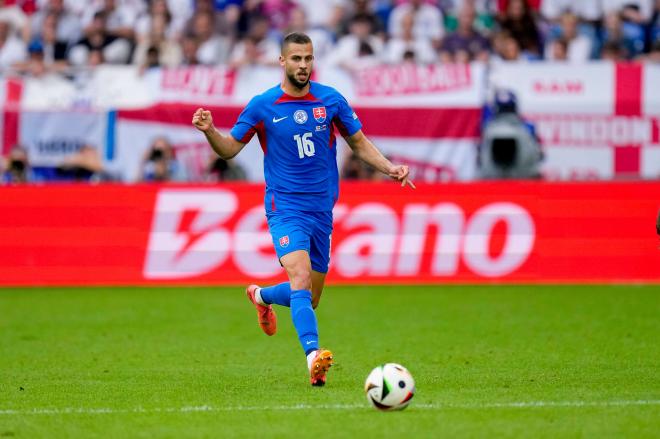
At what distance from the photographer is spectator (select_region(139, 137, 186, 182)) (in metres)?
19.7

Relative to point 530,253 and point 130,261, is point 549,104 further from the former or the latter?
point 130,261

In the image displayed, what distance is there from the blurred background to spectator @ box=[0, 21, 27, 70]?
0.03 meters

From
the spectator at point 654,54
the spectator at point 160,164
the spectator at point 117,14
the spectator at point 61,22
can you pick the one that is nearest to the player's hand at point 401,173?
the spectator at point 160,164

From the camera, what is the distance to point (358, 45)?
22.1 metres

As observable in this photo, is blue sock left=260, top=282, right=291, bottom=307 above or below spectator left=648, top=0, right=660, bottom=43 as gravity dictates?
below

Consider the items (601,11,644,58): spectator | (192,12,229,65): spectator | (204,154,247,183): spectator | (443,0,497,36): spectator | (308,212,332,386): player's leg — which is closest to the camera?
(308,212,332,386): player's leg

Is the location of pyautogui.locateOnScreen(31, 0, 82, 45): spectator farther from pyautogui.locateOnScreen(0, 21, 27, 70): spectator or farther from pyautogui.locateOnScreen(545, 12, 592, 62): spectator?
pyautogui.locateOnScreen(545, 12, 592, 62): spectator

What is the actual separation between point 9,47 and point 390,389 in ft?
56.7

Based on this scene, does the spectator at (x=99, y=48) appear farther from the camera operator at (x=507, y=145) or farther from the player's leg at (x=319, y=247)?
the player's leg at (x=319, y=247)

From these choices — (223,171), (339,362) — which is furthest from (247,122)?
(223,171)

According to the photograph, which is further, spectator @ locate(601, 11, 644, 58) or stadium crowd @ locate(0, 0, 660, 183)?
spectator @ locate(601, 11, 644, 58)

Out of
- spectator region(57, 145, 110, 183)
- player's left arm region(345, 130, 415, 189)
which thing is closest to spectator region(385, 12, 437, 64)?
spectator region(57, 145, 110, 183)

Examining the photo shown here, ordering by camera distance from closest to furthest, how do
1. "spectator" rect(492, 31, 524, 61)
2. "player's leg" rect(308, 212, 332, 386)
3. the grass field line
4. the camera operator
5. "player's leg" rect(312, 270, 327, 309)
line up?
the grass field line, "player's leg" rect(308, 212, 332, 386), "player's leg" rect(312, 270, 327, 309), the camera operator, "spectator" rect(492, 31, 524, 61)

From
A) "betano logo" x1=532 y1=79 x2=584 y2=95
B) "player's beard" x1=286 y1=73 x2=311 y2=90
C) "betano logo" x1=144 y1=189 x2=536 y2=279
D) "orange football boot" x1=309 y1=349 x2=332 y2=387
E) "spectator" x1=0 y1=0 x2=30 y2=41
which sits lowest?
"betano logo" x1=144 y1=189 x2=536 y2=279
